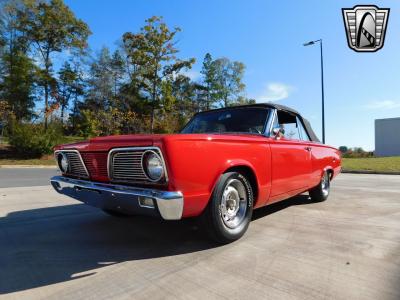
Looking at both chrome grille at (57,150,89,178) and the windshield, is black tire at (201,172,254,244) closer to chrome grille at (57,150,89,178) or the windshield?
the windshield

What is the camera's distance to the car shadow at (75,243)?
2.83m

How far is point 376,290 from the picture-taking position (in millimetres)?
2480

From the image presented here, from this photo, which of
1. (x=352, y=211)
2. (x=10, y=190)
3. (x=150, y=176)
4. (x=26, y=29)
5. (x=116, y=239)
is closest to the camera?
(x=150, y=176)

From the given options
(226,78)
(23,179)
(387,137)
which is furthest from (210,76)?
(23,179)

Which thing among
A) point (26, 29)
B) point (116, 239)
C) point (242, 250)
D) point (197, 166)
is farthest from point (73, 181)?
point (26, 29)

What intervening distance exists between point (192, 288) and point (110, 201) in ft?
3.93

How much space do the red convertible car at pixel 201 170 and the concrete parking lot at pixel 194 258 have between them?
382mm

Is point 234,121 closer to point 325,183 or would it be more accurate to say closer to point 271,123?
point 271,123

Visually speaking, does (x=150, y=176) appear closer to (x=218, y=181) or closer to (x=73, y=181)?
(x=218, y=181)

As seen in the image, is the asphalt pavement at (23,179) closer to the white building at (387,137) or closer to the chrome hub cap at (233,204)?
the chrome hub cap at (233,204)

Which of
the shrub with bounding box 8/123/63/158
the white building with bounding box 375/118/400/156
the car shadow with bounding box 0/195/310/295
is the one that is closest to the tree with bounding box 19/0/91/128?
the shrub with bounding box 8/123/63/158

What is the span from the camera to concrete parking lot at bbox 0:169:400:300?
2.50m

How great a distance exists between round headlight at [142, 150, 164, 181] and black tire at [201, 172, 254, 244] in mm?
620

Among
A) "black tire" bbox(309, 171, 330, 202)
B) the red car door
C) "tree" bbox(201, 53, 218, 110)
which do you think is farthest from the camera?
"tree" bbox(201, 53, 218, 110)
